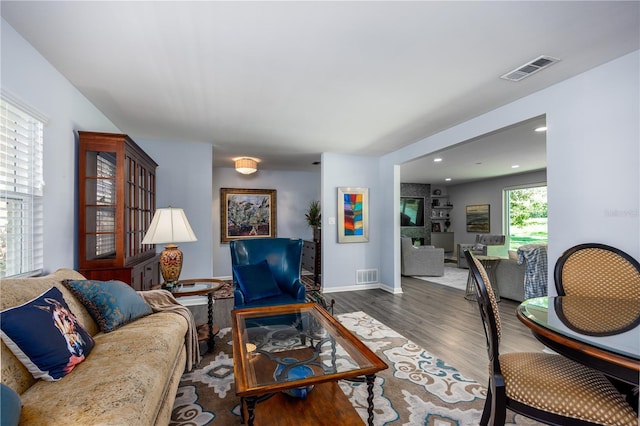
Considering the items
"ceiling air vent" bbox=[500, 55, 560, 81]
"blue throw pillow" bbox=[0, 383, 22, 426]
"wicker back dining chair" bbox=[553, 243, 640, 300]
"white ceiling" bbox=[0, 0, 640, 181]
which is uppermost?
"white ceiling" bbox=[0, 0, 640, 181]

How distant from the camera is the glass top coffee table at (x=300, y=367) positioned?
1330 mm

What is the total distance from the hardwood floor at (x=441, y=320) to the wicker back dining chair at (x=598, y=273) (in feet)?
3.12

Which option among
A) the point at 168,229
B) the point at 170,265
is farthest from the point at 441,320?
the point at 168,229

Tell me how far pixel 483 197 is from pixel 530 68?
745 centimetres

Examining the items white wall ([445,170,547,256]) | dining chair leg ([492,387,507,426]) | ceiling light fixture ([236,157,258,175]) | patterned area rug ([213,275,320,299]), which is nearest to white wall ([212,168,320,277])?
patterned area rug ([213,275,320,299])

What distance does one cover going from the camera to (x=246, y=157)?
545 centimetres

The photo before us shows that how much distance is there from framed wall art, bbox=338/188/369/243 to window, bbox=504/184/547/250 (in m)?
4.78

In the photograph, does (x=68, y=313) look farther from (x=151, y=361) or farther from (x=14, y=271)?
(x=14, y=271)

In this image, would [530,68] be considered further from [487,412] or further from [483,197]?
[483,197]

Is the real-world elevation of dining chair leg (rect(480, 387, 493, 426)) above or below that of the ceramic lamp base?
below

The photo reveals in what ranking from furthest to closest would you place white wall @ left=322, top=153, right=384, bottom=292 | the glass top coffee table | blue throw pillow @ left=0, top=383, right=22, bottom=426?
1. white wall @ left=322, top=153, right=384, bottom=292
2. the glass top coffee table
3. blue throw pillow @ left=0, top=383, right=22, bottom=426

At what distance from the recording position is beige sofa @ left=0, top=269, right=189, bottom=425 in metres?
1.11

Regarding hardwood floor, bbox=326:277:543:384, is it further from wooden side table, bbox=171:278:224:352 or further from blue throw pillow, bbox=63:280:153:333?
blue throw pillow, bbox=63:280:153:333

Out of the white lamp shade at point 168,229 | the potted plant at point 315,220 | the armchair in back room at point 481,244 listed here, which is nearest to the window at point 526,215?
the armchair in back room at point 481,244
